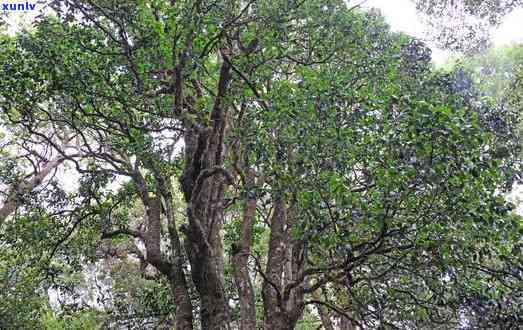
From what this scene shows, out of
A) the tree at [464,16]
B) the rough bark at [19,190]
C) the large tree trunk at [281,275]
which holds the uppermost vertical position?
the tree at [464,16]

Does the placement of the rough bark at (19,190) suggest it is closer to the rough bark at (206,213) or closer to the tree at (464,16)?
the rough bark at (206,213)

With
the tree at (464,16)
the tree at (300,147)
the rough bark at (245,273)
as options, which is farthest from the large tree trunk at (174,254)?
the tree at (464,16)

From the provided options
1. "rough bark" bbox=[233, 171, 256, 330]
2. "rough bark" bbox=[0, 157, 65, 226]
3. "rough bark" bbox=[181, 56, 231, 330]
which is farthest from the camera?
"rough bark" bbox=[0, 157, 65, 226]

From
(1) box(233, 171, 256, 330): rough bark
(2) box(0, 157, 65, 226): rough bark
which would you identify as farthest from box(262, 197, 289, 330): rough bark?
(2) box(0, 157, 65, 226): rough bark

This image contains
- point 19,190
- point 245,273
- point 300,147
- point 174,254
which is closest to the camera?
point 300,147

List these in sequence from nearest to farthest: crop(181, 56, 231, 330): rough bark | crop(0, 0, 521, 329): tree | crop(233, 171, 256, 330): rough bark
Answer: crop(0, 0, 521, 329): tree → crop(181, 56, 231, 330): rough bark → crop(233, 171, 256, 330): rough bark

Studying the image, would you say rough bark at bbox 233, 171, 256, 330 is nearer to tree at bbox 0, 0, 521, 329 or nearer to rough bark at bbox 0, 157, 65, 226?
tree at bbox 0, 0, 521, 329

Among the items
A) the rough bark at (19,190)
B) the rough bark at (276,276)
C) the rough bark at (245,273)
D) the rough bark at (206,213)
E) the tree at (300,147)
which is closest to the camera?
the tree at (300,147)

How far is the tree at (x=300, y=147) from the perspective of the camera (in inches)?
156

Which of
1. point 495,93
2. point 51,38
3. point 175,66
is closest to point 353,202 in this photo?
point 175,66

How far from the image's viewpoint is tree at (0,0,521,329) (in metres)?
3.96

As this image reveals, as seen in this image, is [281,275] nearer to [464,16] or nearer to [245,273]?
[245,273]

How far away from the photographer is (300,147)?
4.63 m

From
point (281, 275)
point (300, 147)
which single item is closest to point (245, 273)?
point (281, 275)
